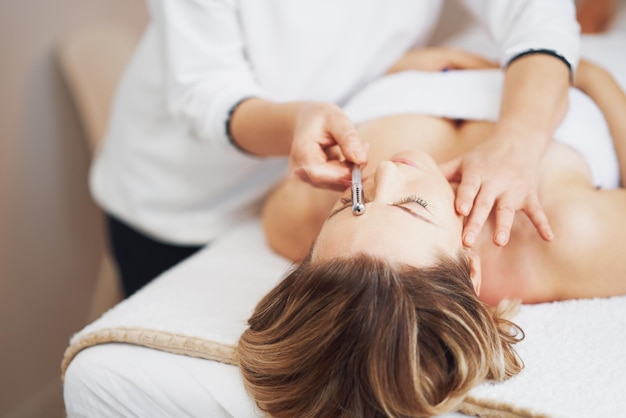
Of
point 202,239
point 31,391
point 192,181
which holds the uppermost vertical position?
point 192,181

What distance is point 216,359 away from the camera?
81 centimetres

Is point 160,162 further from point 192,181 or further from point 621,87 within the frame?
point 621,87

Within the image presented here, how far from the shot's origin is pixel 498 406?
0.69m

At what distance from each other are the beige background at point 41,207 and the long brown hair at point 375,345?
1078 mm

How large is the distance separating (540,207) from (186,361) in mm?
518

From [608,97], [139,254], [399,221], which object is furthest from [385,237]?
[139,254]

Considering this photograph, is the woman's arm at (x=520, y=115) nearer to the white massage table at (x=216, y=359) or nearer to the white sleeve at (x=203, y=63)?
the white massage table at (x=216, y=359)

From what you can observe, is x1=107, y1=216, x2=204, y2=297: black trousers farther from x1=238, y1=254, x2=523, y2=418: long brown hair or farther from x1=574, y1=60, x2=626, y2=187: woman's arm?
x1=574, y1=60, x2=626, y2=187: woman's arm

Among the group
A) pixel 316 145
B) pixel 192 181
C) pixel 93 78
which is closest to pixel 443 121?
pixel 316 145

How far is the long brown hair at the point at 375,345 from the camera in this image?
0.66m

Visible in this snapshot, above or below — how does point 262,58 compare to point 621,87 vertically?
above

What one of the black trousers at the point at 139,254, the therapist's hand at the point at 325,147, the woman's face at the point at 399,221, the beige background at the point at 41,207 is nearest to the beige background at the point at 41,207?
the beige background at the point at 41,207

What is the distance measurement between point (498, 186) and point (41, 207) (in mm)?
1268

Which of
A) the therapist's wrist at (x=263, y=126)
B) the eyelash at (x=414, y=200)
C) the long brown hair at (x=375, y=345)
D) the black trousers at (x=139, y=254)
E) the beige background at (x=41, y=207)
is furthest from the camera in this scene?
the beige background at (x=41, y=207)
